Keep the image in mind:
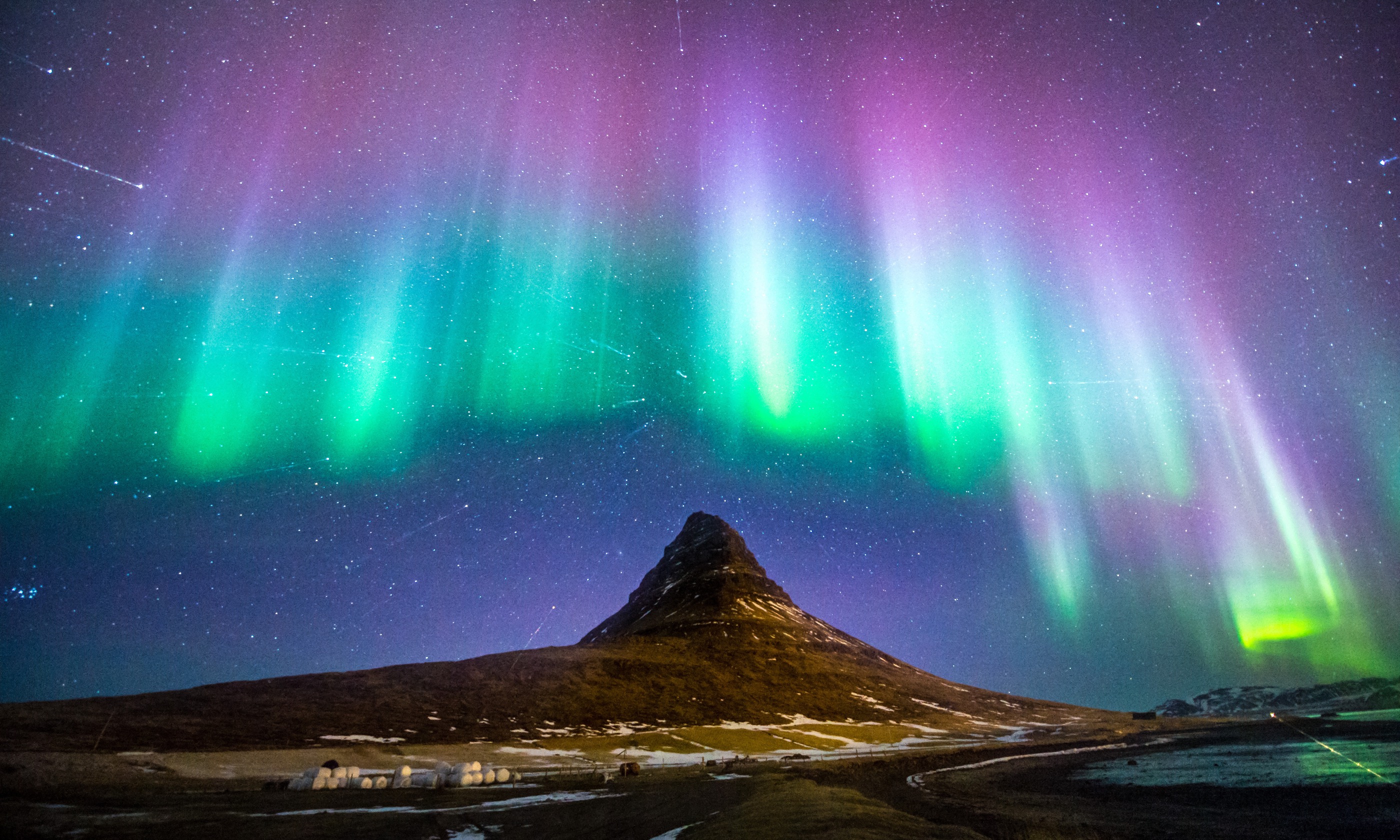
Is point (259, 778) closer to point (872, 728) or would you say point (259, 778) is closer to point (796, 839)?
point (796, 839)

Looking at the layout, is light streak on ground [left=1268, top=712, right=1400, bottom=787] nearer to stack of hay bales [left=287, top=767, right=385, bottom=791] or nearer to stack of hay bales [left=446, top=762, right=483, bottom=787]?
stack of hay bales [left=446, top=762, right=483, bottom=787]

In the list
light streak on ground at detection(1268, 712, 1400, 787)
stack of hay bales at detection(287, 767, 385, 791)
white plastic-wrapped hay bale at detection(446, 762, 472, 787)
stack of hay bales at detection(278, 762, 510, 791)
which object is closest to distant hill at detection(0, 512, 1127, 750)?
stack of hay bales at detection(287, 767, 385, 791)

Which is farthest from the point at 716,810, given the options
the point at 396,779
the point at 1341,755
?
the point at 1341,755

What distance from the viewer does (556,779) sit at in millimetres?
55469

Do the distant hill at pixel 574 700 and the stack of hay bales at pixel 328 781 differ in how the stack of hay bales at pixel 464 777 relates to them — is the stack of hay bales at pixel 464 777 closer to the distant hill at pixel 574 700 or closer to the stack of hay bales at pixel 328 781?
the stack of hay bales at pixel 328 781

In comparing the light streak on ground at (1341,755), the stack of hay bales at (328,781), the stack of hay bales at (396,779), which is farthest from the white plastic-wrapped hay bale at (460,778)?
the light streak on ground at (1341,755)

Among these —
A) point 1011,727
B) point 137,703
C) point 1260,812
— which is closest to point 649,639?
point 1011,727

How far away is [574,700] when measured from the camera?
371 ft

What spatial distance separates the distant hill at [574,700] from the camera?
76688 millimetres

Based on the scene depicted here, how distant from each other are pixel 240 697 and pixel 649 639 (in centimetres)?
9061

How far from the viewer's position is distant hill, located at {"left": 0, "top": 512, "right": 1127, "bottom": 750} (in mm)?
76688

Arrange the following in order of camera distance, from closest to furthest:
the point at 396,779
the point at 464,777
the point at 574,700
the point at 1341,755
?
the point at 464,777 < the point at 396,779 < the point at 1341,755 < the point at 574,700

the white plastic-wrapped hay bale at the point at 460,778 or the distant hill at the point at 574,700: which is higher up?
the distant hill at the point at 574,700

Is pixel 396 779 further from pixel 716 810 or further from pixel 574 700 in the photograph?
pixel 574 700
